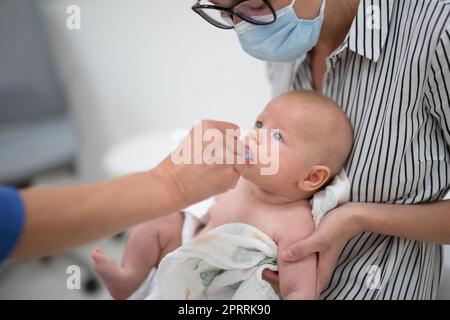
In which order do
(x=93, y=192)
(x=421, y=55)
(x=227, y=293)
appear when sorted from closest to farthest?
(x=93, y=192) → (x=421, y=55) → (x=227, y=293)

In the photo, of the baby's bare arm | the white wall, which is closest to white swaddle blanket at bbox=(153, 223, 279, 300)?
the baby's bare arm

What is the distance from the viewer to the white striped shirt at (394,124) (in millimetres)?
857

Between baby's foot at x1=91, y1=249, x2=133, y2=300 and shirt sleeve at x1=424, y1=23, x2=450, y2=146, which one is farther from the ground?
shirt sleeve at x1=424, y1=23, x2=450, y2=146

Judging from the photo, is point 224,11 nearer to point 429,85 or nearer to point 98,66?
point 429,85

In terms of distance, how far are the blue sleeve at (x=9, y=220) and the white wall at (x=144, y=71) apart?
1.72 feet

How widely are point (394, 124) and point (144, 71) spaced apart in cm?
112

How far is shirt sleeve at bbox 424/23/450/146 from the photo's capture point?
2.68ft

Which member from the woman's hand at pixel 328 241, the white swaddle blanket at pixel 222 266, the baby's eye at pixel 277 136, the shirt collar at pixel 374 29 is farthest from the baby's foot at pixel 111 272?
the shirt collar at pixel 374 29

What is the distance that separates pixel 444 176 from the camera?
0.94 meters

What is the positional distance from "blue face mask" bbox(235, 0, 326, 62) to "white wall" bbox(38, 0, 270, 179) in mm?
104

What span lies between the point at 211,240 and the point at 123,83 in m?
1.31

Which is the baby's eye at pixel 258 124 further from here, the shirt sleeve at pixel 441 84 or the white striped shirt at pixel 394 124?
the shirt sleeve at pixel 441 84

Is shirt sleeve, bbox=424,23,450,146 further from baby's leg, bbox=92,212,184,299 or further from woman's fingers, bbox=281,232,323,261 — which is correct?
baby's leg, bbox=92,212,184,299
